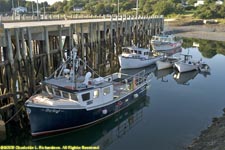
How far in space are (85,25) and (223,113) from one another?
15.0 m

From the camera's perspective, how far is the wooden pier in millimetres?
19672

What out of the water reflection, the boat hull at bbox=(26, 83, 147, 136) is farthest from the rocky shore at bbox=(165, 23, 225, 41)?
the boat hull at bbox=(26, 83, 147, 136)

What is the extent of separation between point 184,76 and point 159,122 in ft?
53.0

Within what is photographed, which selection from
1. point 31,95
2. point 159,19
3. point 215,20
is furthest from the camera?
point 215,20

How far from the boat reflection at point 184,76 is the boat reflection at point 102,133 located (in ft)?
38.4

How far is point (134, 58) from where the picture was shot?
3891 cm

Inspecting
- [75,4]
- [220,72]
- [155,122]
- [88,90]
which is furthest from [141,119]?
[75,4]

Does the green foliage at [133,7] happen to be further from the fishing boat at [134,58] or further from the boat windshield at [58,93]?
the boat windshield at [58,93]

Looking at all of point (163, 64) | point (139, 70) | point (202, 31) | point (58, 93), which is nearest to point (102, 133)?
point (58, 93)

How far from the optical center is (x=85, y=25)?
98.5ft

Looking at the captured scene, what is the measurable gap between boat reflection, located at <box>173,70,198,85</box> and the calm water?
98 cm

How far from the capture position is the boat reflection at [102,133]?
18953 millimetres

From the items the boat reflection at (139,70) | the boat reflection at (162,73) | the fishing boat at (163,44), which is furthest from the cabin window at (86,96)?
the fishing boat at (163,44)

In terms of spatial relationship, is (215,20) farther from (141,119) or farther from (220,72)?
(141,119)
